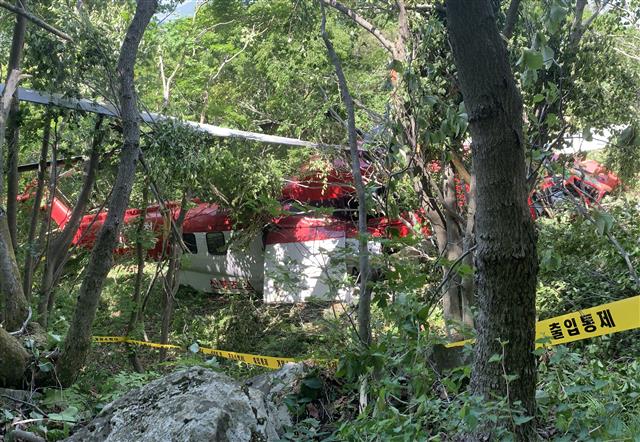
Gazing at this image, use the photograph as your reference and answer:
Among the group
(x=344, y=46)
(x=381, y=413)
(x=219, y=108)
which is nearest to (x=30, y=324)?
(x=381, y=413)

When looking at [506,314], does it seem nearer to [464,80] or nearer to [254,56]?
[464,80]

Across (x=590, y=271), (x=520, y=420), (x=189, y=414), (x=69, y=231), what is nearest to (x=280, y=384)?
(x=189, y=414)

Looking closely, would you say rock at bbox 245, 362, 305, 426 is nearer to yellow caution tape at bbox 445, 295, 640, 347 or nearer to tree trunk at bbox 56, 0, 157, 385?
tree trunk at bbox 56, 0, 157, 385

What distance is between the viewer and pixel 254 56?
44.5 feet

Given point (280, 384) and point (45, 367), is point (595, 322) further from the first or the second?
point (45, 367)

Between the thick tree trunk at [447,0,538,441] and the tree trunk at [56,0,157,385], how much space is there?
324 cm

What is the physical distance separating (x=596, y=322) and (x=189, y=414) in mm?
2955

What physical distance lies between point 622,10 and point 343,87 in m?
6.17

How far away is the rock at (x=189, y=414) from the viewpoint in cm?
300

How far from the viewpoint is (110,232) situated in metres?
5.04

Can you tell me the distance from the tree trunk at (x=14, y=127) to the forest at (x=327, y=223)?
0.12ft

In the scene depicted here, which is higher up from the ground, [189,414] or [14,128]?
[14,128]

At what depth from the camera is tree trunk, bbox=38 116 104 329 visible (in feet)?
26.2

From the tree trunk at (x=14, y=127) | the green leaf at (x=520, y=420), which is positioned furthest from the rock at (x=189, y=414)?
the tree trunk at (x=14, y=127)
